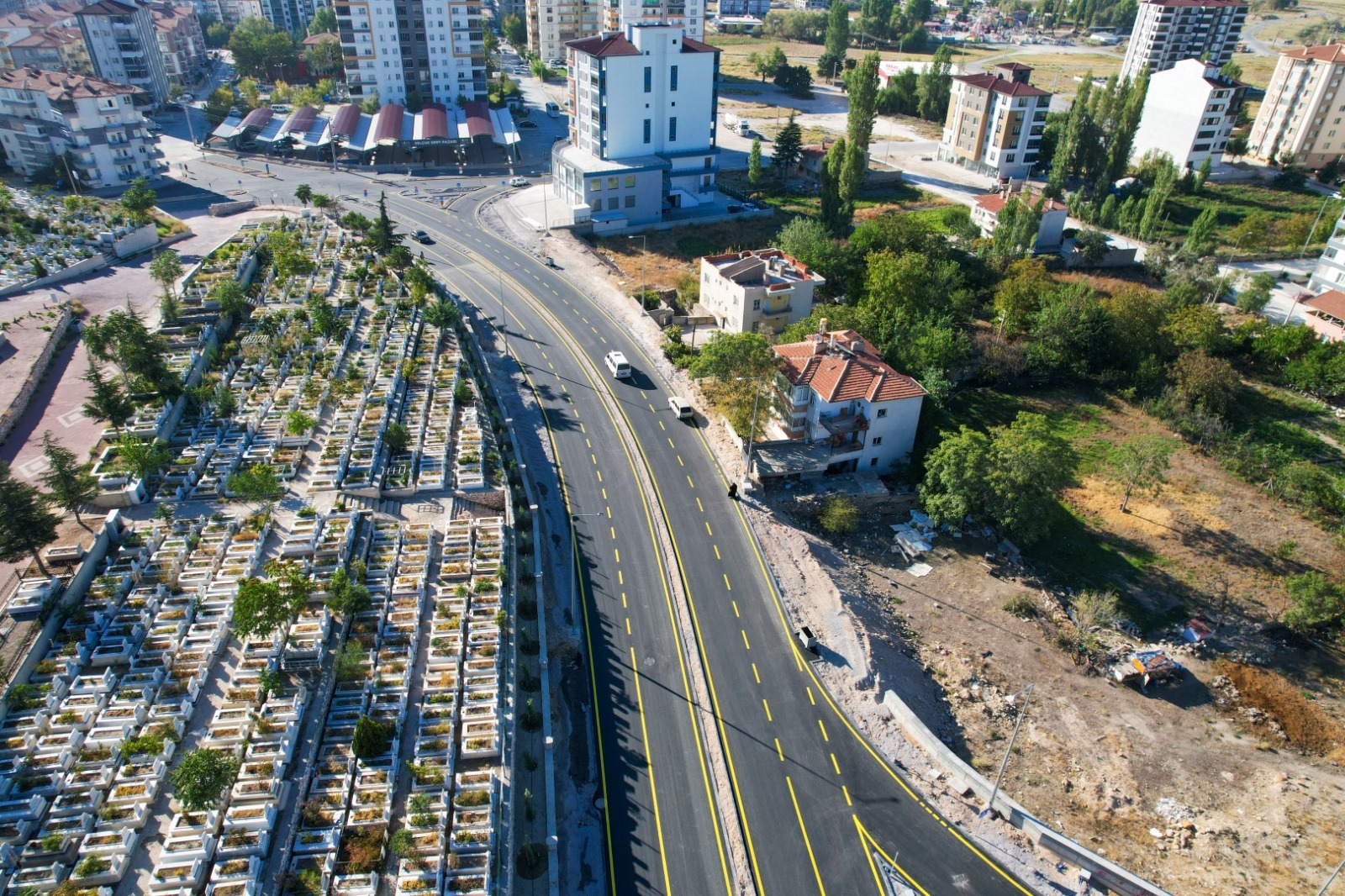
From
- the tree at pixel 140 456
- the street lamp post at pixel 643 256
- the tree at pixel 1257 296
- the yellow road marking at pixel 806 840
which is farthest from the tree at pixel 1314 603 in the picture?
the tree at pixel 140 456

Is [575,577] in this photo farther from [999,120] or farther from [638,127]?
[999,120]

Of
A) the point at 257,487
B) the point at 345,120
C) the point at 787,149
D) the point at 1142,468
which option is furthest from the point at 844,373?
the point at 345,120

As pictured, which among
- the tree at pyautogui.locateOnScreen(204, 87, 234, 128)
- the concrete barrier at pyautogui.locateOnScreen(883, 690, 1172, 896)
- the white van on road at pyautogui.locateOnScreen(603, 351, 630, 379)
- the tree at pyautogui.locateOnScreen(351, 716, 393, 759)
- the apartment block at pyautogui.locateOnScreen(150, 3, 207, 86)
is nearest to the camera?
the concrete barrier at pyautogui.locateOnScreen(883, 690, 1172, 896)

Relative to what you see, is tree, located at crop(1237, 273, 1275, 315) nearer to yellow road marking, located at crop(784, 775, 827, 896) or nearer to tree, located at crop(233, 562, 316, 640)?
yellow road marking, located at crop(784, 775, 827, 896)

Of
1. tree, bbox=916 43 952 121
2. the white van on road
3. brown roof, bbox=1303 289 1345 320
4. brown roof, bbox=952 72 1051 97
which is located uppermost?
brown roof, bbox=952 72 1051 97

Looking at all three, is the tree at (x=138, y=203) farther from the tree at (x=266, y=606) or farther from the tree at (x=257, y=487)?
the tree at (x=266, y=606)

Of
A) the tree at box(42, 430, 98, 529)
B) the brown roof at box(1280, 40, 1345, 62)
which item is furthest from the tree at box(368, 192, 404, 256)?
the brown roof at box(1280, 40, 1345, 62)

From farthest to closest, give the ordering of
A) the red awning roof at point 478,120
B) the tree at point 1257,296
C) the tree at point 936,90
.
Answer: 1. the tree at point 936,90
2. the red awning roof at point 478,120
3. the tree at point 1257,296
